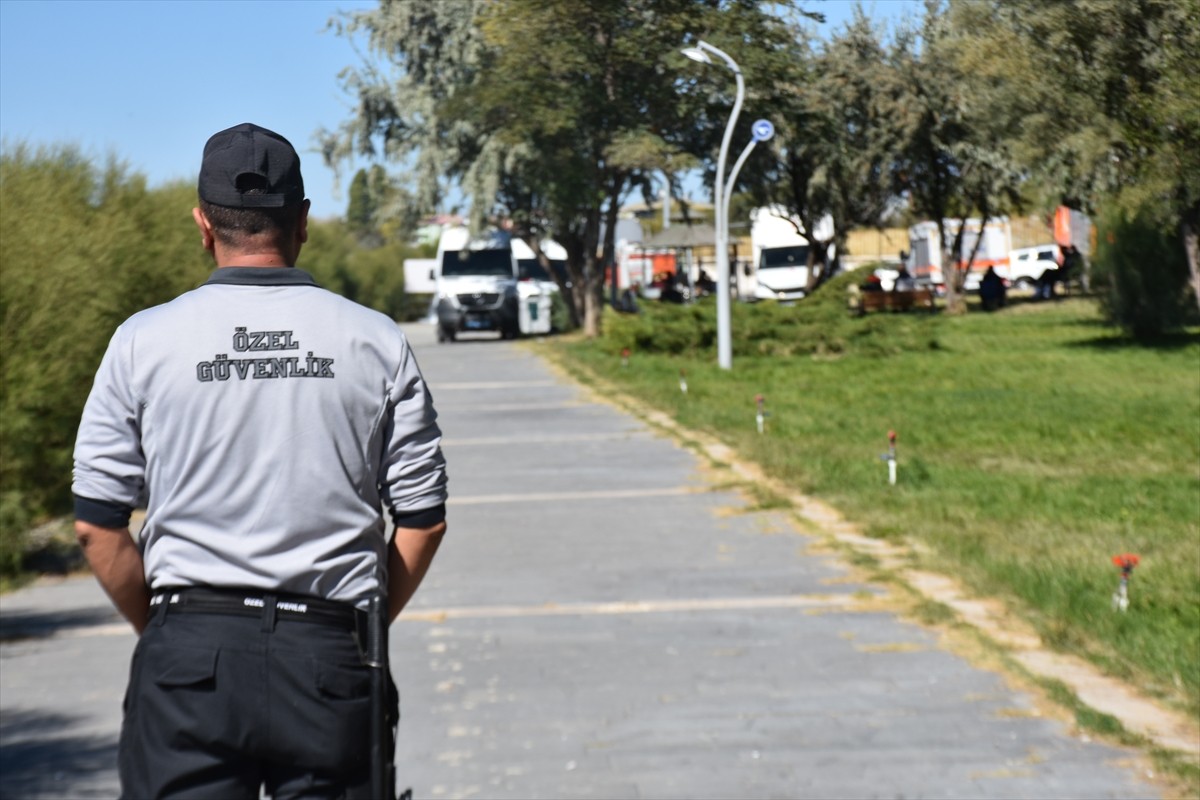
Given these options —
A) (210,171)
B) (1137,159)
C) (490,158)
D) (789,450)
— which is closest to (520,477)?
(789,450)

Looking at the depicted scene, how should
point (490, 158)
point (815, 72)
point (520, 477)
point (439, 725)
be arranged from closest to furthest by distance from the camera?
point (439, 725)
point (520, 477)
point (490, 158)
point (815, 72)

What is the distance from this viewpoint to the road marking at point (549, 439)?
16.8m

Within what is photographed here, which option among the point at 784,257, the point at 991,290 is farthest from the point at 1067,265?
the point at 784,257

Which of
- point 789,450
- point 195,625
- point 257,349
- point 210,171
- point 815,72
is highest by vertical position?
point 815,72

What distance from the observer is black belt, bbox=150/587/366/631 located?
3104 mm

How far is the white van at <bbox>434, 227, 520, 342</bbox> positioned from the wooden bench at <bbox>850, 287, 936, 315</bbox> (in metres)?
10.1

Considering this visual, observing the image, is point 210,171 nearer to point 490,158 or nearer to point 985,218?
point 490,158

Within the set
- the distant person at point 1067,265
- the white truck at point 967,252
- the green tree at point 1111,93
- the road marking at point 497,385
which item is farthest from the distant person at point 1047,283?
the road marking at point 497,385

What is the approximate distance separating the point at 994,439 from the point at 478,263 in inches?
1116

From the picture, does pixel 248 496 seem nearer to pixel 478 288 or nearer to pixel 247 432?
pixel 247 432

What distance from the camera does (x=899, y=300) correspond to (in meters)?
48.2

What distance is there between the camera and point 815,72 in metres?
42.6

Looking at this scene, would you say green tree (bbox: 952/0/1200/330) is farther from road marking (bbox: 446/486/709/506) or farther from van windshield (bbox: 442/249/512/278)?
van windshield (bbox: 442/249/512/278)

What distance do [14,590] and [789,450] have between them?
722 centimetres
